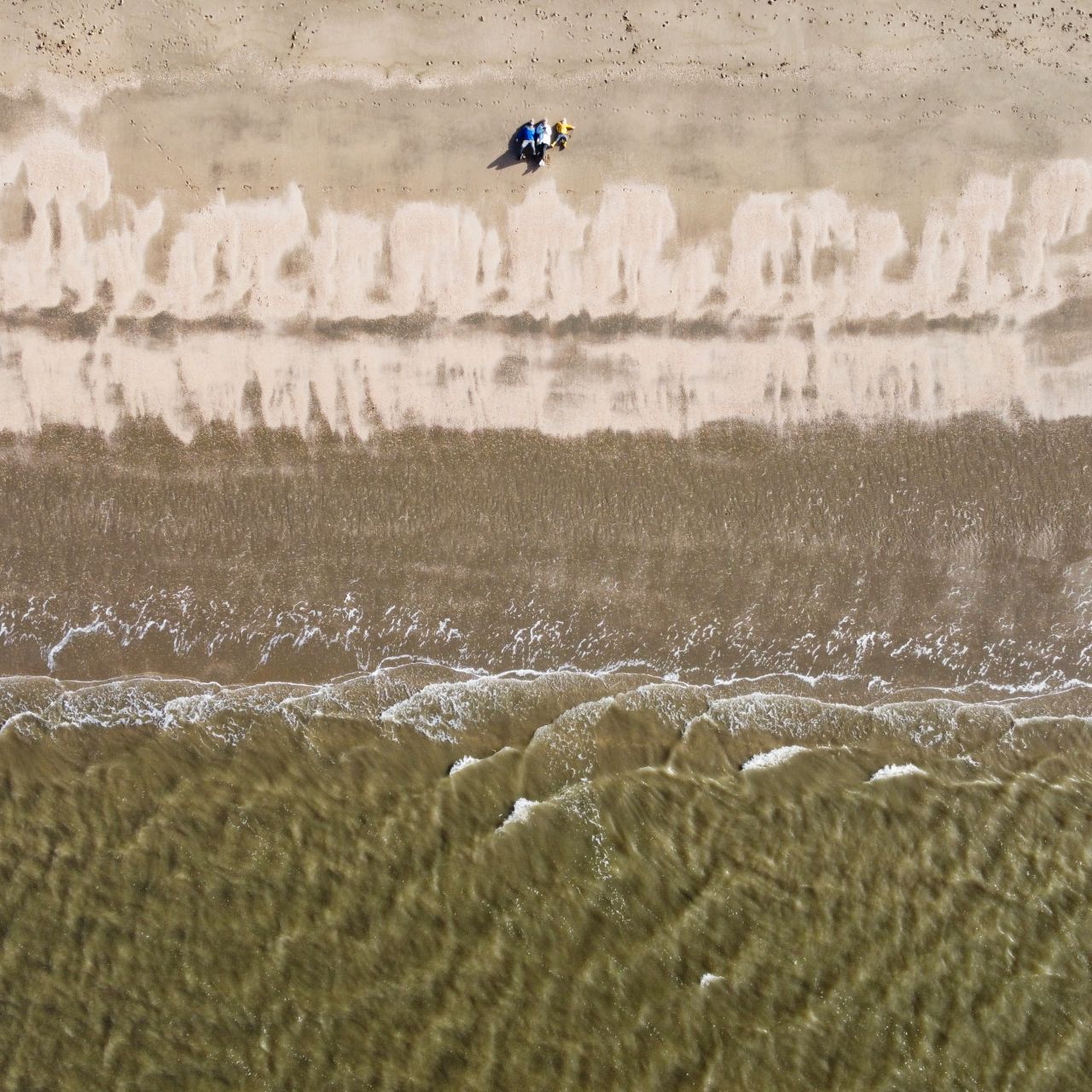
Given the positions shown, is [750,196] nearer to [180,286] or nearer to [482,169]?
[482,169]

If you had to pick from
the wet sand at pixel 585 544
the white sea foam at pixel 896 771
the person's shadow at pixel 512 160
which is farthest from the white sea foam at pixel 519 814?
the person's shadow at pixel 512 160

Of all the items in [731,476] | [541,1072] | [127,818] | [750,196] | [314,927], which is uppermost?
[750,196]

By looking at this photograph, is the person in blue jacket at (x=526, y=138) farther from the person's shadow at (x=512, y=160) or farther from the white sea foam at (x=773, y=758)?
the white sea foam at (x=773, y=758)

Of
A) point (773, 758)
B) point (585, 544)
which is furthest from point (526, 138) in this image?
point (773, 758)

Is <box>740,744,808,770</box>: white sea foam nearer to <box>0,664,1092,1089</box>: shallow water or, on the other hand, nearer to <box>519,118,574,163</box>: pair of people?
<box>0,664,1092,1089</box>: shallow water

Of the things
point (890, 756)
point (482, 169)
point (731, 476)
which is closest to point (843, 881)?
point (890, 756)

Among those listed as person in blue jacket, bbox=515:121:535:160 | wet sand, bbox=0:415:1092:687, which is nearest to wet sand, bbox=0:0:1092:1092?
wet sand, bbox=0:415:1092:687
